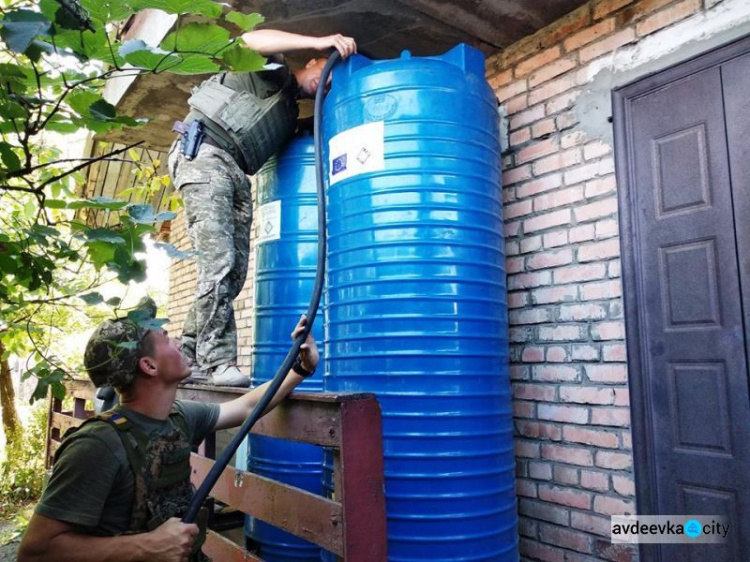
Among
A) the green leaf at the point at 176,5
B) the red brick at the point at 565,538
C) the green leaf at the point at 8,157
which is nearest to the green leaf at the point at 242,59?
the green leaf at the point at 176,5

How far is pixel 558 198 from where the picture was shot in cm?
223

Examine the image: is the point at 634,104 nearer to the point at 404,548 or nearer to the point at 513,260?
the point at 513,260

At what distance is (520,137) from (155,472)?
76.4 inches

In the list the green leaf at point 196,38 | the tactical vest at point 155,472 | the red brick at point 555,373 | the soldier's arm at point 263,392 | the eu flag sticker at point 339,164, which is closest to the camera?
the green leaf at point 196,38

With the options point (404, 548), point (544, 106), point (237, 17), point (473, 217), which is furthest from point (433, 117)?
point (404, 548)

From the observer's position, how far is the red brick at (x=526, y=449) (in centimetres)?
223

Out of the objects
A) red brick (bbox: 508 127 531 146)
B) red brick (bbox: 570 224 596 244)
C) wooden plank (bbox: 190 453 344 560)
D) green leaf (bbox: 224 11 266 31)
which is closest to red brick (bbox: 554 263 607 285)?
red brick (bbox: 570 224 596 244)

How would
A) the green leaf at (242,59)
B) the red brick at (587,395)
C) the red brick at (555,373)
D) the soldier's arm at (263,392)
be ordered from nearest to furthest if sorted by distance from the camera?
the green leaf at (242,59) → the soldier's arm at (263,392) → the red brick at (587,395) → the red brick at (555,373)

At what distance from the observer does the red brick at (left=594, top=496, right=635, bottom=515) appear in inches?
75.4

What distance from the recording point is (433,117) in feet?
6.00

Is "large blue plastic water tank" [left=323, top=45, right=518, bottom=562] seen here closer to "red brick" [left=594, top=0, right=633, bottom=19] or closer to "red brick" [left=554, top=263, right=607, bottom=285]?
"red brick" [left=554, top=263, right=607, bottom=285]

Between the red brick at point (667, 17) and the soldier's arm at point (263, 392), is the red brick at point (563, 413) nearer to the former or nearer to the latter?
the soldier's arm at point (263, 392)

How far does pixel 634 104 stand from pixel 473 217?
2.60 feet

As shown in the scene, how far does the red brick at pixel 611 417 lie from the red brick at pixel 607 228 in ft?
2.12
